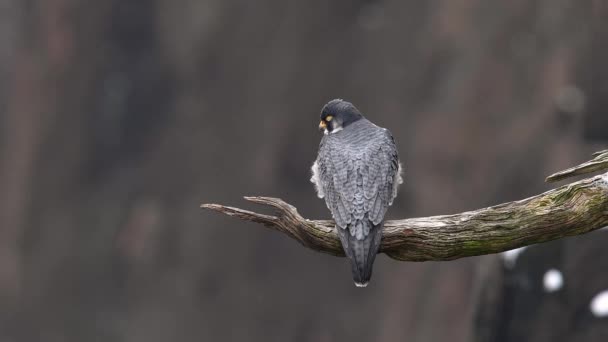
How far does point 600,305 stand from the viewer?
11023 mm

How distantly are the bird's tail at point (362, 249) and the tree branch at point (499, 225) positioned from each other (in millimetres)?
184

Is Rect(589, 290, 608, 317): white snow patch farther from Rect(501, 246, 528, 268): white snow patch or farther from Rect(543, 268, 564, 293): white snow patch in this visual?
Rect(501, 246, 528, 268): white snow patch

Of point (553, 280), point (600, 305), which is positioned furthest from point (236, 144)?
point (600, 305)

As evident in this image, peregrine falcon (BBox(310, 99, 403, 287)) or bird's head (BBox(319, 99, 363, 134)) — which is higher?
bird's head (BBox(319, 99, 363, 134))

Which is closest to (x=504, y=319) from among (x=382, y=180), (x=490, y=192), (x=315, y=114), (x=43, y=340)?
(x=490, y=192)

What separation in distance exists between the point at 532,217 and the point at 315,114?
10394 millimetres

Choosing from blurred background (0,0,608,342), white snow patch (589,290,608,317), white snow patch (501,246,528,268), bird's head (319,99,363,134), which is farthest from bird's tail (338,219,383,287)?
blurred background (0,0,608,342)

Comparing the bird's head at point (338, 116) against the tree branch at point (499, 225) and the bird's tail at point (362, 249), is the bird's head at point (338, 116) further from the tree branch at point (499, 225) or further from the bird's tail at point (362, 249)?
the bird's tail at point (362, 249)

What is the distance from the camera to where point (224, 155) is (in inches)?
693

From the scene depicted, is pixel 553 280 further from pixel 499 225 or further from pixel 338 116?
pixel 499 225

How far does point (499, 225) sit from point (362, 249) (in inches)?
40.2

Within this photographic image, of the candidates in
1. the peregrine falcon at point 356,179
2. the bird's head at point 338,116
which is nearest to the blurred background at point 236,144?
the bird's head at point 338,116

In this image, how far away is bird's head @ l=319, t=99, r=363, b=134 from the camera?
8.53 meters

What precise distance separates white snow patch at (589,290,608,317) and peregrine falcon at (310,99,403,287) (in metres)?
4.20
